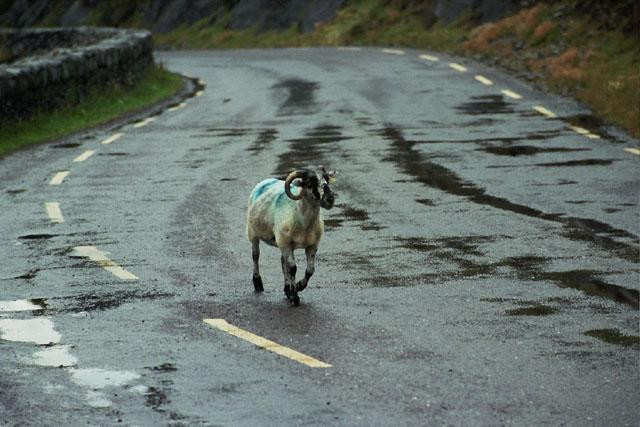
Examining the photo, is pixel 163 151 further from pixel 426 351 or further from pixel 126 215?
pixel 426 351

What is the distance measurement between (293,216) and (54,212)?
587 centimetres

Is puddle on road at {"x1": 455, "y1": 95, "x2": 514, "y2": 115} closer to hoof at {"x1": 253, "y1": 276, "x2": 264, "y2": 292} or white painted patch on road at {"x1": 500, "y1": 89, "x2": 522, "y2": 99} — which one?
white painted patch on road at {"x1": 500, "y1": 89, "x2": 522, "y2": 99}

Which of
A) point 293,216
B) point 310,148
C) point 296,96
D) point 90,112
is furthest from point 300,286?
point 296,96

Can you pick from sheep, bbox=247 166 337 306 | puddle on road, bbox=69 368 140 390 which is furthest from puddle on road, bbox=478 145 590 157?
puddle on road, bbox=69 368 140 390

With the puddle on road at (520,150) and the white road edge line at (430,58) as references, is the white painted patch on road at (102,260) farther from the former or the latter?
the white road edge line at (430,58)

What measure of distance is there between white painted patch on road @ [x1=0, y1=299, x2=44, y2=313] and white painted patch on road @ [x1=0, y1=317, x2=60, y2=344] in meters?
0.37

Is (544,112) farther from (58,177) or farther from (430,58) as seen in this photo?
(430,58)

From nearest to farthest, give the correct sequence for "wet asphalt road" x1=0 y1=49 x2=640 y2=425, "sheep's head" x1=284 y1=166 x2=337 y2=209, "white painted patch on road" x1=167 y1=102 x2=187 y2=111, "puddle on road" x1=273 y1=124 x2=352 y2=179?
"wet asphalt road" x1=0 y1=49 x2=640 y2=425 < "sheep's head" x1=284 y1=166 x2=337 y2=209 < "puddle on road" x1=273 y1=124 x2=352 y2=179 < "white painted patch on road" x1=167 y1=102 x2=187 y2=111

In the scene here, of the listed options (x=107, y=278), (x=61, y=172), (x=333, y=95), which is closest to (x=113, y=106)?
(x=333, y=95)

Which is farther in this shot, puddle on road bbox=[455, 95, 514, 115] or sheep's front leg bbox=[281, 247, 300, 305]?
puddle on road bbox=[455, 95, 514, 115]

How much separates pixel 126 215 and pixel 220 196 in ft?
4.84

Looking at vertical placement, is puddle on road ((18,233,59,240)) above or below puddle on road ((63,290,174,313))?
below

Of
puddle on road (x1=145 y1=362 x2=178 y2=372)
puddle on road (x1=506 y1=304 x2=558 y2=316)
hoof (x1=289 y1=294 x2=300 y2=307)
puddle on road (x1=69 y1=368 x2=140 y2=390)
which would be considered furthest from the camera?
hoof (x1=289 y1=294 x2=300 y2=307)

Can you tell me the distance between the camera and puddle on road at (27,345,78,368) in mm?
8992
